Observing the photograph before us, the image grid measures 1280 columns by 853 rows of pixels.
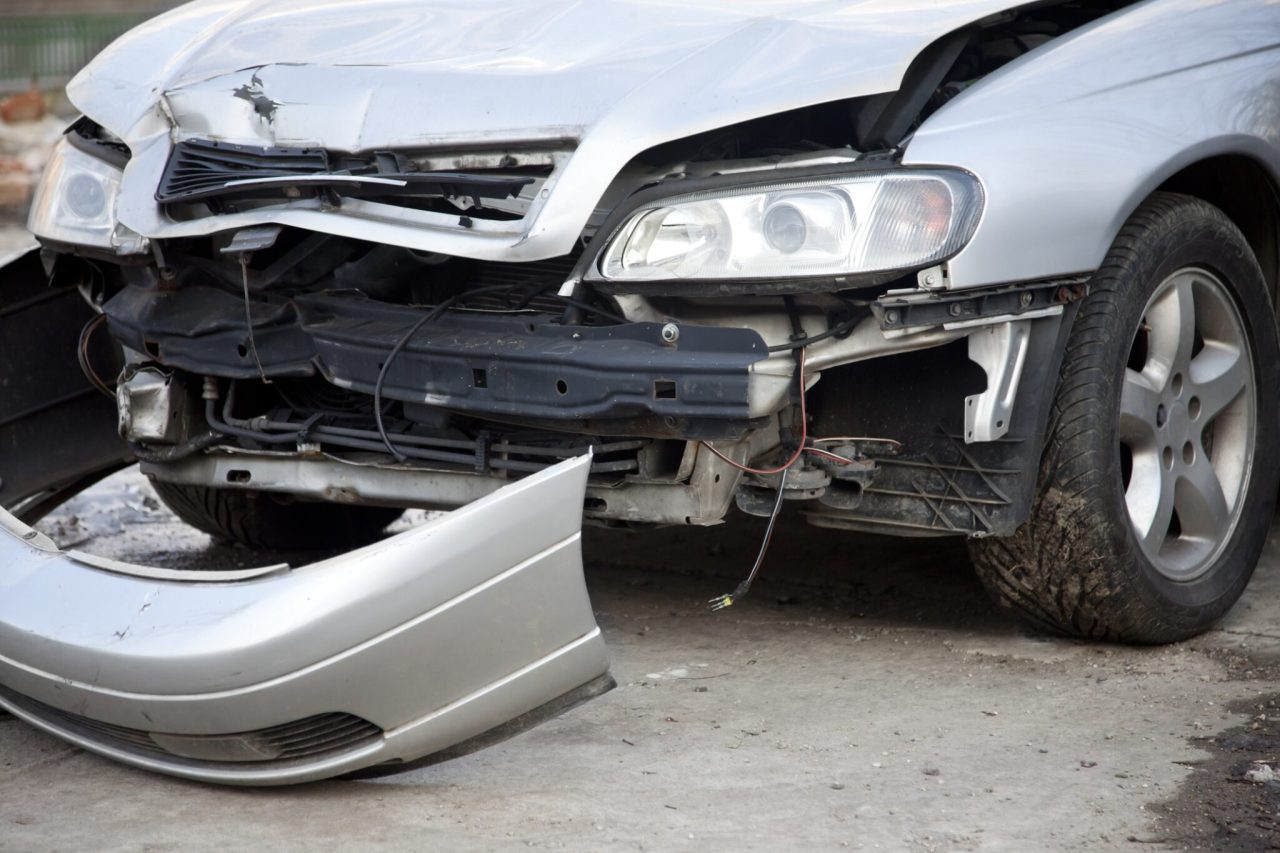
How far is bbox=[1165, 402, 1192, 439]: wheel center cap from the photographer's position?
3.39 meters

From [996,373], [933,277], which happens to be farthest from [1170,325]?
[933,277]

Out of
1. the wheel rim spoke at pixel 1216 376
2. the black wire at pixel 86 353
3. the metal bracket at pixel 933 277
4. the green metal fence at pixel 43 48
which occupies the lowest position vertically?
the black wire at pixel 86 353

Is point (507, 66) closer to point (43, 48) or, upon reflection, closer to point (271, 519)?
point (271, 519)

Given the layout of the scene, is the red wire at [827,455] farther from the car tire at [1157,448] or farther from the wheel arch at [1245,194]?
the wheel arch at [1245,194]

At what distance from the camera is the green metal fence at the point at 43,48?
46.9ft

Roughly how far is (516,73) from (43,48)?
43.0ft

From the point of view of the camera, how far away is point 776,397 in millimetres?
2693

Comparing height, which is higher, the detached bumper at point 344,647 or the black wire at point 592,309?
the black wire at point 592,309

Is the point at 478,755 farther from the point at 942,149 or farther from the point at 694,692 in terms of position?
the point at 942,149

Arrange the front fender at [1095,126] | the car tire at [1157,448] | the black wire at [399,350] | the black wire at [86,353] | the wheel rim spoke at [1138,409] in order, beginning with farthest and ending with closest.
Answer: the black wire at [86,353] → the wheel rim spoke at [1138,409] → the car tire at [1157,448] → the black wire at [399,350] → the front fender at [1095,126]

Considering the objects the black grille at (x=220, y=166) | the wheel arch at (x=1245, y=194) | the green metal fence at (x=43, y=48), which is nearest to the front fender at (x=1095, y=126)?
the wheel arch at (x=1245, y=194)

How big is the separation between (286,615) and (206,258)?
1.20m

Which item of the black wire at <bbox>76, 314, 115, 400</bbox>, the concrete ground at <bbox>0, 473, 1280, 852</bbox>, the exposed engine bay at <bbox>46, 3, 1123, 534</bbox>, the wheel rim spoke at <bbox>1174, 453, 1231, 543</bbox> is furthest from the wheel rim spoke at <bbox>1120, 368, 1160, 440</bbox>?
the black wire at <bbox>76, 314, 115, 400</bbox>

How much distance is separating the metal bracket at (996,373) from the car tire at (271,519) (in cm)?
200
